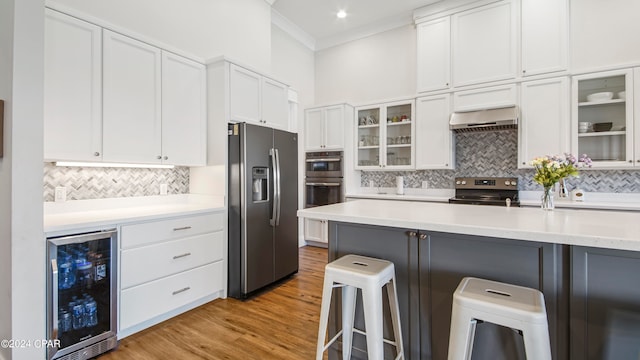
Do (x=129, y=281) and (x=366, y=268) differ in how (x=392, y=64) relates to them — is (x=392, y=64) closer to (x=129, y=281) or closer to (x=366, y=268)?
(x=366, y=268)

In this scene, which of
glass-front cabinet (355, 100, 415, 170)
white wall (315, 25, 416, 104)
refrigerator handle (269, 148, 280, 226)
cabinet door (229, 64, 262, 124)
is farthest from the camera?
white wall (315, 25, 416, 104)

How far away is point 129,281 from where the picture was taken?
2.12 metres

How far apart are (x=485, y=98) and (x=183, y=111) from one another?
11.7 ft

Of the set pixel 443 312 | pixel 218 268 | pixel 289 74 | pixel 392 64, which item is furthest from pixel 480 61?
pixel 218 268

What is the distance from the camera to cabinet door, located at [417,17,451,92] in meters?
3.97

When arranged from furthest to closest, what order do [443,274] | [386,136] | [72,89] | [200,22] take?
[386,136] → [200,22] → [72,89] → [443,274]

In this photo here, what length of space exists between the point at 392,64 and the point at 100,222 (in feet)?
14.5

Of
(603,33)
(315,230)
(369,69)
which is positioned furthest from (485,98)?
(315,230)

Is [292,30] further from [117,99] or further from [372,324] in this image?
[372,324]

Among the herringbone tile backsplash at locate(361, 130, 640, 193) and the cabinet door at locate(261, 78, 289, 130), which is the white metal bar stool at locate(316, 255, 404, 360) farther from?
the herringbone tile backsplash at locate(361, 130, 640, 193)

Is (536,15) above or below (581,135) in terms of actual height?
above

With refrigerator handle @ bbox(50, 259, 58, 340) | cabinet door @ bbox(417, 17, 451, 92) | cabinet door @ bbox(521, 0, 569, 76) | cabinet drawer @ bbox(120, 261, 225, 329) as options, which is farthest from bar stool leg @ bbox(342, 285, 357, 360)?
cabinet door @ bbox(521, 0, 569, 76)

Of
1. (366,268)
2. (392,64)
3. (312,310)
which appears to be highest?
(392,64)

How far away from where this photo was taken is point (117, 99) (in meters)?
2.32
